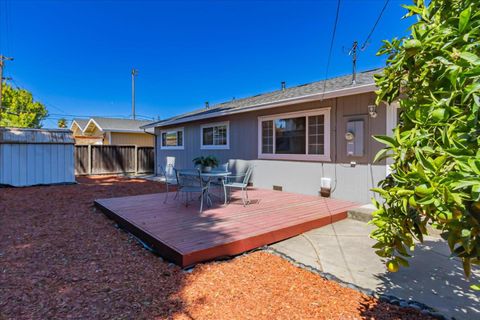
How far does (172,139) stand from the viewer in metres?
12.9

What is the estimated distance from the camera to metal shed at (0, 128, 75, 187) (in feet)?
30.4

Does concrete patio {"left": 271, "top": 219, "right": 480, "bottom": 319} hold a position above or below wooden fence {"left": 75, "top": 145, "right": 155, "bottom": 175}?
below

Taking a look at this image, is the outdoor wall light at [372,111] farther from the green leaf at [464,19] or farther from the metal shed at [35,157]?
the metal shed at [35,157]

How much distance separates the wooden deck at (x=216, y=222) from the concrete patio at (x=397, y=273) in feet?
1.12

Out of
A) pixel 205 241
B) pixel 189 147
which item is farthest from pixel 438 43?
pixel 189 147

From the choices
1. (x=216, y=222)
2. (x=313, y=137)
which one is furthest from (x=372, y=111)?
(x=216, y=222)

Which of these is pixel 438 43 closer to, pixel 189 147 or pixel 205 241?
pixel 205 241

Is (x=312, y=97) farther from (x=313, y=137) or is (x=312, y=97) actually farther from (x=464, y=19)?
(x=464, y=19)

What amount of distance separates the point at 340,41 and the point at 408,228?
21.2 feet

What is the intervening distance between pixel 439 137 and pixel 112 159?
15.8 meters

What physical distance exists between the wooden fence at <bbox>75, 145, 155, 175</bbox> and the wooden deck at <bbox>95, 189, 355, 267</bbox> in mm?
9379

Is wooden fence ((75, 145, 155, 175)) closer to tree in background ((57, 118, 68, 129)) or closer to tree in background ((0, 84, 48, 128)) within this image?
tree in background ((0, 84, 48, 128))

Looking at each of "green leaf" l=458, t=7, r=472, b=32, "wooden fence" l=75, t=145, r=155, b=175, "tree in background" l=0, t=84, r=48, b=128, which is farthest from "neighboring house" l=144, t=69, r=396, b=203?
"tree in background" l=0, t=84, r=48, b=128

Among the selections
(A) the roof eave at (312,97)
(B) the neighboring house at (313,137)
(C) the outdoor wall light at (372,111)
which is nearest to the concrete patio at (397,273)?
(B) the neighboring house at (313,137)
